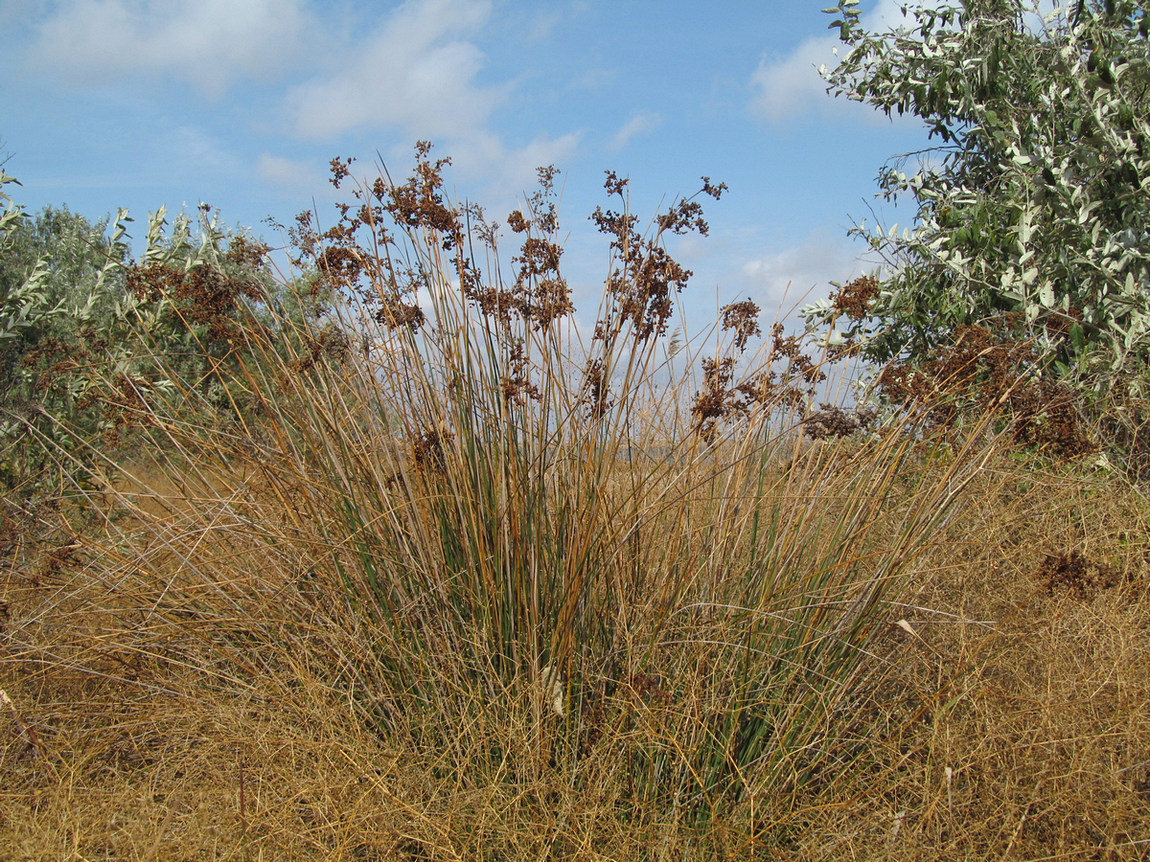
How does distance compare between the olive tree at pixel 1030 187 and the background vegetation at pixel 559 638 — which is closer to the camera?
the background vegetation at pixel 559 638

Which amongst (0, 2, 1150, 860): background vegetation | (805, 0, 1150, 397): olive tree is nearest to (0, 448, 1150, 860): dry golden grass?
(0, 2, 1150, 860): background vegetation

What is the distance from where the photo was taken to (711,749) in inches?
85.0

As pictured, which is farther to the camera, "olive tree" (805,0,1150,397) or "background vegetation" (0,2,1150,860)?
"olive tree" (805,0,1150,397)

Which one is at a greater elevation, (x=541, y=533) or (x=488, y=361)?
(x=488, y=361)

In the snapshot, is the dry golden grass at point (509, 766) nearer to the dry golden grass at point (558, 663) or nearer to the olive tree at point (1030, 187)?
the dry golden grass at point (558, 663)

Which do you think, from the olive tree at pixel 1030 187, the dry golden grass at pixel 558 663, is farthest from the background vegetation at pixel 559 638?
the olive tree at pixel 1030 187

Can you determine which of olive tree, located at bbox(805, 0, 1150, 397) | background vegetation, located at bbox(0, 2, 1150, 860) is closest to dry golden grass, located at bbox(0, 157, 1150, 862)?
background vegetation, located at bbox(0, 2, 1150, 860)

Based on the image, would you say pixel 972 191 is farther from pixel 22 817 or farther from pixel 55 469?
pixel 55 469

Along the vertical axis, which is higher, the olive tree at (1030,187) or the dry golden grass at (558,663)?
the olive tree at (1030,187)

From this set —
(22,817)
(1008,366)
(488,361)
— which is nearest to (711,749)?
(488,361)

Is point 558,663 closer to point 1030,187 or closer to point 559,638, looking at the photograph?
point 559,638

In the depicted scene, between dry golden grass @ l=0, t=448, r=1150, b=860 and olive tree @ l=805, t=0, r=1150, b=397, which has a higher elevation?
olive tree @ l=805, t=0, r=1150, b=397

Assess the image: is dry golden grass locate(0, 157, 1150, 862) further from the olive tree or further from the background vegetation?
the olive tree

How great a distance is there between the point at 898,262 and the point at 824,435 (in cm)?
304
